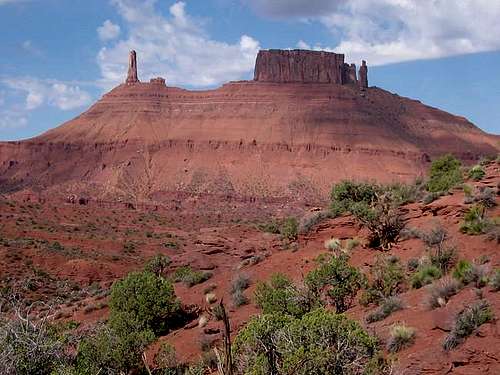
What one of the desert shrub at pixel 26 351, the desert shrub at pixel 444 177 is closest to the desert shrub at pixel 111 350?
the desert shrub at pixel 26 351

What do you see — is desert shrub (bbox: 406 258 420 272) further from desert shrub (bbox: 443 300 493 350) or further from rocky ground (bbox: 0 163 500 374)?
desert shrub (bbox: 443 300 493 350)

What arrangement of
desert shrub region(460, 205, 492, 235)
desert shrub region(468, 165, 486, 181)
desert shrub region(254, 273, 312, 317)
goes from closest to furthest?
desert shrub region(254, 273, 312, 317)
desert shrub region(460, 205, 492, 235)
desert shrub region(468, 165, 486, 181)

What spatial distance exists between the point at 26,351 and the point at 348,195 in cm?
1770

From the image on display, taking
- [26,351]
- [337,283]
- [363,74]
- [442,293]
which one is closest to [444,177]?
[337,283]

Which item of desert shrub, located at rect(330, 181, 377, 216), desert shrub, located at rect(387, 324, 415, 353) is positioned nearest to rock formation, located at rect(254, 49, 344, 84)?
desert shrub, located at rect(330, 181, 377, 216)

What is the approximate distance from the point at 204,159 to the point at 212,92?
18743 mm

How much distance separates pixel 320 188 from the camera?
101 metres

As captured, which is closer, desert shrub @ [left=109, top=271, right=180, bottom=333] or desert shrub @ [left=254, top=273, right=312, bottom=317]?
desert shrub @ [left=254, top=273, right=312, bottom=317]

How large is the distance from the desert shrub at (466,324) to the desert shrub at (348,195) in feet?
46.7

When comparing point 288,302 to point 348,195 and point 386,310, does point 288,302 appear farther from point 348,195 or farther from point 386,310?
point 348,195

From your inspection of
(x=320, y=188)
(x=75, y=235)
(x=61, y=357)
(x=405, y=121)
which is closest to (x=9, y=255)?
(x=75, y=235)

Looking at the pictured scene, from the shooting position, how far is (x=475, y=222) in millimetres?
18406

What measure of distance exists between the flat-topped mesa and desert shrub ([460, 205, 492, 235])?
103231 millimetres

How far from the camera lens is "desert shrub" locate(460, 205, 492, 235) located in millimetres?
18000
